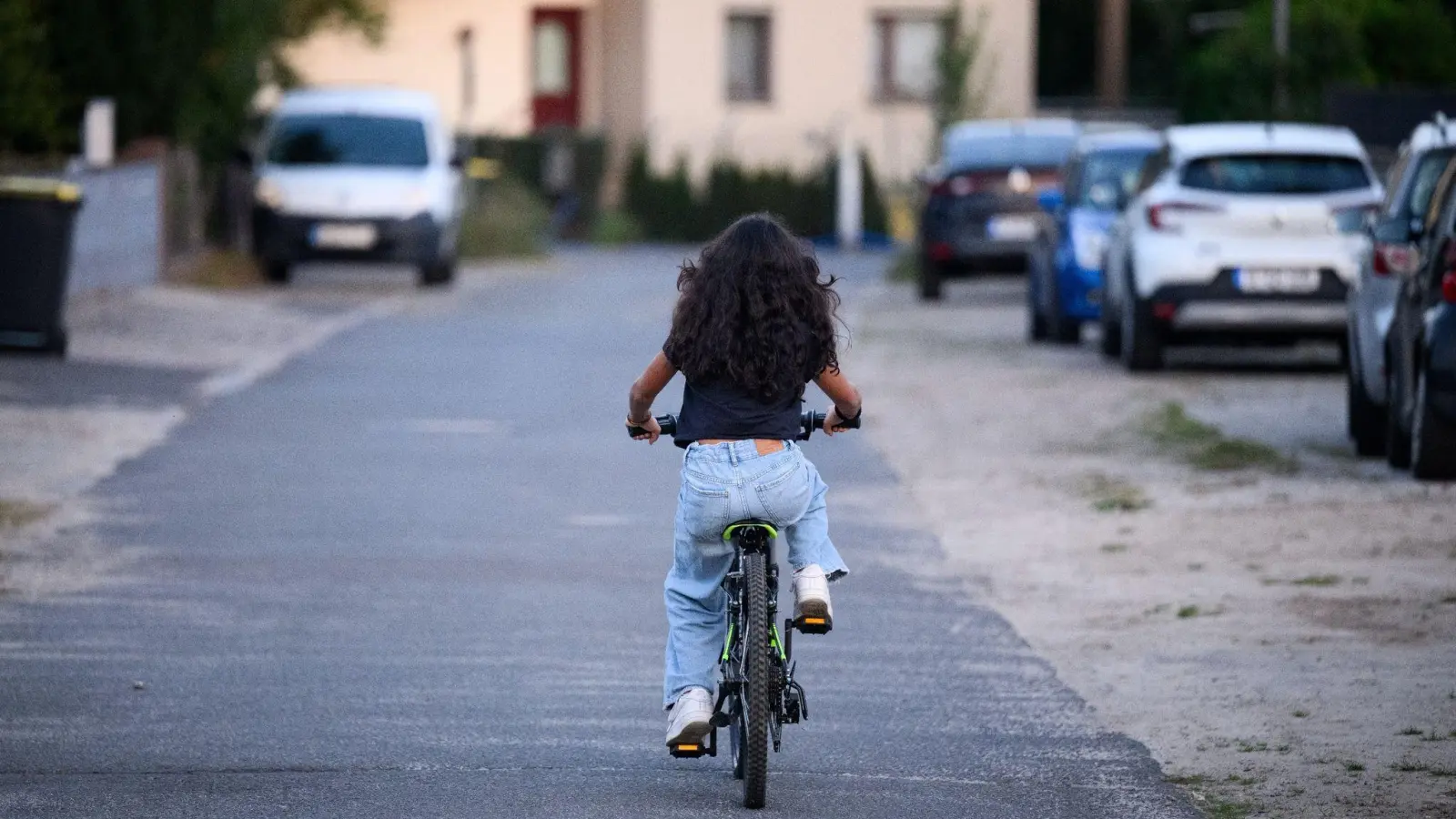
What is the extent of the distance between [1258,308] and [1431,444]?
226 inches

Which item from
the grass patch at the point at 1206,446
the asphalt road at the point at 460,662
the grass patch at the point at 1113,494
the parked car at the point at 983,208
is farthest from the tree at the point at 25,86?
the grass patch at the point at 1113,494

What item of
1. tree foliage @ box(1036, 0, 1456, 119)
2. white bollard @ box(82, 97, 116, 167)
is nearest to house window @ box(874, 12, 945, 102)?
tree foliage @ box(1036, 0, 1456, 119)

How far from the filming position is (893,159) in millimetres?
47875

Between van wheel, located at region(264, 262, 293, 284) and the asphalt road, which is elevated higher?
the asphalt road

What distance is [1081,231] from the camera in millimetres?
23219

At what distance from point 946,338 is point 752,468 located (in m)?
17.5

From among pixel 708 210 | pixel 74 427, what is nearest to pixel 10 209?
pixel 74 427

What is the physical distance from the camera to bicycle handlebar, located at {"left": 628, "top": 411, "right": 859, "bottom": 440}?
7.05 m

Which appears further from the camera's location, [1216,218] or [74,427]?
[1216,218]

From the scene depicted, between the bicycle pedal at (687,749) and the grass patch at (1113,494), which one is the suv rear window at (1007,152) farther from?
the bicycle pedal at (687,749)

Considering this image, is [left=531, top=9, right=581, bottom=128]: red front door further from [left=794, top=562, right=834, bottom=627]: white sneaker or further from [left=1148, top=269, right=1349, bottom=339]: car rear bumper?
[left=794, top=562, right=834, bottom=627]: white sneaker

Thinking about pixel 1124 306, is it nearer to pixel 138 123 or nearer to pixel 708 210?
pixel 138 123

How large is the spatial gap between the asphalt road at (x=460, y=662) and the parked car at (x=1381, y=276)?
104 inches

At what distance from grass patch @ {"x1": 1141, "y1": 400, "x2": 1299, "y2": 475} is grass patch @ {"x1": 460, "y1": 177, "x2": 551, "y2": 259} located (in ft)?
68.5
